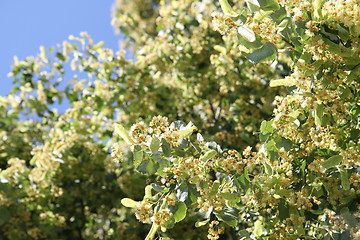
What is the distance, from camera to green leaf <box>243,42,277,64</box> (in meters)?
1.91

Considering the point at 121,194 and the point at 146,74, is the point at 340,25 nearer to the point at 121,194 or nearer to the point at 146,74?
the point at 146,74

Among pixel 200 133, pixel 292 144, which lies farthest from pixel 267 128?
pixel 200 133

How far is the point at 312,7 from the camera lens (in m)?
1.96

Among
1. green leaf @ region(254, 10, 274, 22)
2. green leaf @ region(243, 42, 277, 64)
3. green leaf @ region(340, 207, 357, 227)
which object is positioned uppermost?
green leaf @ region(254, 10, 274, 22)

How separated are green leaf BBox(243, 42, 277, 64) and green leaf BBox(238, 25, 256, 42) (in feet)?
0.39

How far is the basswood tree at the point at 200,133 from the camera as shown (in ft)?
6.34

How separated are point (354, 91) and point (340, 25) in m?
0.42

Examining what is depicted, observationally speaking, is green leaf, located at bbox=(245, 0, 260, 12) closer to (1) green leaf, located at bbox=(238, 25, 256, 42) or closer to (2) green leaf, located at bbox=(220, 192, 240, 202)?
(1) green leaf, located at bbox=(238, 25, 256, 42)

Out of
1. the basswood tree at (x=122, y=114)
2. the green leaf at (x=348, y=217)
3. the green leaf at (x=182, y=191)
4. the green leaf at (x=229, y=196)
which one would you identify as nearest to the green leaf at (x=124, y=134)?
the green leaf at (x=182, y=191)

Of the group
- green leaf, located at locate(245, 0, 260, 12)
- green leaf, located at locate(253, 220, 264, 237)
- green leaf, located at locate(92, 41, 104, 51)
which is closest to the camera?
green leaf, located at locate(245, 0, 260, 12)

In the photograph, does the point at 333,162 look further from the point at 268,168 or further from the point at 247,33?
the point at 247,33

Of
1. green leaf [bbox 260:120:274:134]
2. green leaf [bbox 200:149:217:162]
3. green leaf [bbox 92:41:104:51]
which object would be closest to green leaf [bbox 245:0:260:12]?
green leaf [bbox 260:120:274:134]

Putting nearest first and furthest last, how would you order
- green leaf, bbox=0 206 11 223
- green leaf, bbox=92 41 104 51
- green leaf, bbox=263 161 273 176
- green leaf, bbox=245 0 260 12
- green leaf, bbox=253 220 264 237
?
green leaf, bbox=245 0 260 12
green leaf, bbox=263 161 273 176
green leaf, bbox=253 220 264 237
green leaf, bbox=0 206 11 223
green leaf, bbox=92 41 104 51

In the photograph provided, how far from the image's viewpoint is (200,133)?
4.36 m
